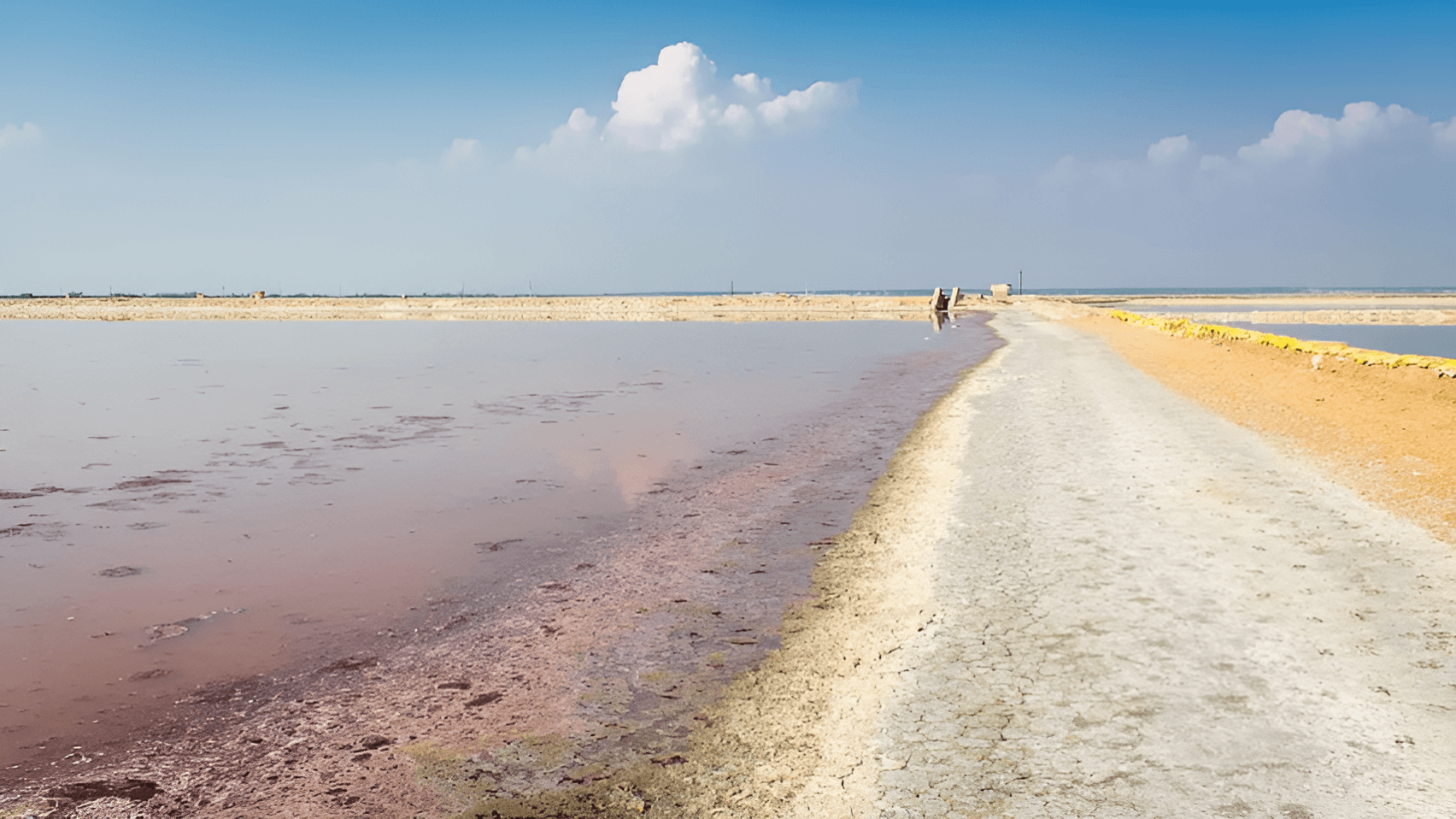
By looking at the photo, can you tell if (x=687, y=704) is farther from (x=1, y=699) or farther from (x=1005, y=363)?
(x=1005, y=363)

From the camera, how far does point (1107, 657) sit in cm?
584

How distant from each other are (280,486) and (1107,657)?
1077 centimetres

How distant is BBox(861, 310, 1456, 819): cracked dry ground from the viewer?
14.3 ft

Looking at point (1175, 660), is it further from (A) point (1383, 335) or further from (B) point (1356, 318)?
(B) point (1356, 318)

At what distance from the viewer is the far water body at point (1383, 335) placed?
3034 cm

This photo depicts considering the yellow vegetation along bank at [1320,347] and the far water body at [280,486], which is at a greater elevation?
the yellow vegetation along bank at [1320,347]

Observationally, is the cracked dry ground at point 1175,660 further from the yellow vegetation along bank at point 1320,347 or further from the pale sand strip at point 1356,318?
the pale sand strip at point 1356,318

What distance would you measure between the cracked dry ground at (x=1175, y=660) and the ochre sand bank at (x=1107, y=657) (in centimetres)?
2

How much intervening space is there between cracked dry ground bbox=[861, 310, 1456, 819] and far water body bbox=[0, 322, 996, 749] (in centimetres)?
460

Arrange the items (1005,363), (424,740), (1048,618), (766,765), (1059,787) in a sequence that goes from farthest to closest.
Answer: (1005,363) → (1048,618) → (424,740) → (766,765) → (1059,787)

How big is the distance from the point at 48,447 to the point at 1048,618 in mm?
16539

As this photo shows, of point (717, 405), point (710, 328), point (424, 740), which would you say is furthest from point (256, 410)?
point (710, 328)

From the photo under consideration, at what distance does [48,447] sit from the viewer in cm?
1497

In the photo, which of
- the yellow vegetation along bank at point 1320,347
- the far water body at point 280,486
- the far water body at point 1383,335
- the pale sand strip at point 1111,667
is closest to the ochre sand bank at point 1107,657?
the pale sand strip at point 1111,667
